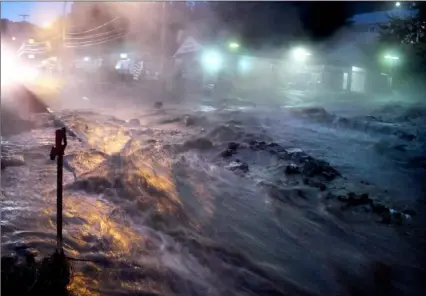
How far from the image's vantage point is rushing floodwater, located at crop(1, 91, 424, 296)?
4859 millimetres

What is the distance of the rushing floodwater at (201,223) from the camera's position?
4859mm

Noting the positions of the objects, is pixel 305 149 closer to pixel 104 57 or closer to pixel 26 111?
pixel 26 111

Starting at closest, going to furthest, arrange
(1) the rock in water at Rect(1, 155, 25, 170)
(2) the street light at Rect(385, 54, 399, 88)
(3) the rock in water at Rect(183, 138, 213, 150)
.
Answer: (1) the rock in water at Rect(1, 155, 25, 170) < (3) the rock in water at Rect(183, 138, 213, 150) < (2) the street light at Rect(385, 54, 399, 88)

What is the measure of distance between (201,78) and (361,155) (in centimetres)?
1909

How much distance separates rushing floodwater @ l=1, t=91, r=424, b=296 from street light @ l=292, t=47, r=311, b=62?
19.5 meters

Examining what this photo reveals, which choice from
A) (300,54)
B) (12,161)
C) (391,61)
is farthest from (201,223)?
(300,54)

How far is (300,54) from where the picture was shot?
30234 millimetres

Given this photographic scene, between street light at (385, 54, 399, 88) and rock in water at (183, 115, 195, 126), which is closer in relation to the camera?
rock in water at (183, 115, 195, 126)

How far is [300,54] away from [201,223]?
26.4 meters

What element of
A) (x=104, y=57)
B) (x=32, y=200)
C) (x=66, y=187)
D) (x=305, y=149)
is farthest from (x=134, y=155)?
(x=104, y=57)

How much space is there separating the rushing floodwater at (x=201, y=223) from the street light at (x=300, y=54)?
64.1 ft

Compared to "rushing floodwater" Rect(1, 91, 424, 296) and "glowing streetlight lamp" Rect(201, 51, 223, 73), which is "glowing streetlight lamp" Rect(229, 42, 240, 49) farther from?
"rushing floodwater" Rect(1, 91, 424, 296)

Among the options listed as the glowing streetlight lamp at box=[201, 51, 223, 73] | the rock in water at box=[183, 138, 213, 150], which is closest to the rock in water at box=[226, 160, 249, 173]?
the rock in water at box=[183, 138, 213, 150]

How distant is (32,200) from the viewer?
6930 mm
